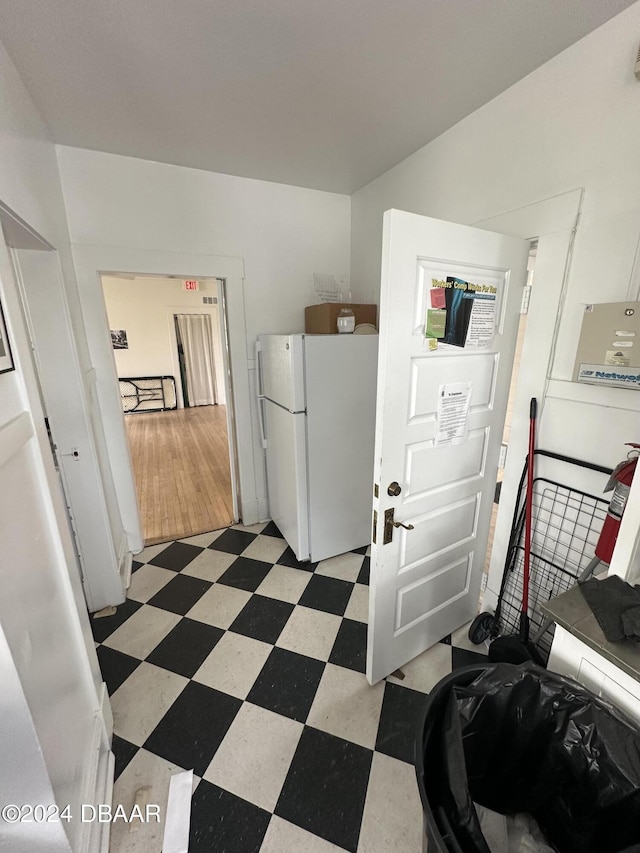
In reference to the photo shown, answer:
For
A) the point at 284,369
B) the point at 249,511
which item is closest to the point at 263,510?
the point at 249,511

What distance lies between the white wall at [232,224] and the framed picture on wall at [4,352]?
4.90ft

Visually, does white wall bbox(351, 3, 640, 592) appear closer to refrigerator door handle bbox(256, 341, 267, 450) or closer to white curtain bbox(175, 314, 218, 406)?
refrigerator door handle bbox(256, 341, 267, 450)

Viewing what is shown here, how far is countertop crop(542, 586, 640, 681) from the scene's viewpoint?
0.78 metres

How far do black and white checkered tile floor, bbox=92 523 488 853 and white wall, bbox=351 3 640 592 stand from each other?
4.23 ft

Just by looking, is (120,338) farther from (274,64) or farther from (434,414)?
(434,414)

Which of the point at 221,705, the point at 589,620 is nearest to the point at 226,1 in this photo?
the point at 589,620

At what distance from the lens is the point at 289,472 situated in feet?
7.61

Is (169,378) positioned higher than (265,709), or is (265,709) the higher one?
(169,378)

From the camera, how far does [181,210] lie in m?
2.22

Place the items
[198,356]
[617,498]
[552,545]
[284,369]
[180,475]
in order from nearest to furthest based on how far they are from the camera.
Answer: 1. [617,498]
2. [552,545]
3. [284,369]
4. [180,475]
5. [198,356]

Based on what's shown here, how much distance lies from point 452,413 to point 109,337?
2148mm

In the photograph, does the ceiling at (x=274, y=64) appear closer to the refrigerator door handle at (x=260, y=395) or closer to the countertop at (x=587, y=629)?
the refrigerator door handle at (x=260, y=395)

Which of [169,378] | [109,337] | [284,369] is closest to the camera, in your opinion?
[284,369]

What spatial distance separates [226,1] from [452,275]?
3.59 feet
